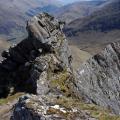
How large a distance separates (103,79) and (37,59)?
651 cm

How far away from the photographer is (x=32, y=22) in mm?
44906

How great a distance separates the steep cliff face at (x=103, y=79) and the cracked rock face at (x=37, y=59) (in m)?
1.93

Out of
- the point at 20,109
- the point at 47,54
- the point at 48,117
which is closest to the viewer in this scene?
the point at 48,117

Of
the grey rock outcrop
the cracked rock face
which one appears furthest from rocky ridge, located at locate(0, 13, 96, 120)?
the grey rock outcrop

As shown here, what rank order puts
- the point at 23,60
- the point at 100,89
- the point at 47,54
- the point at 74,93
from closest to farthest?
1. the point at 74,93
2. the point at 100,89
3. the point at 47,54
4. the point at 23,60

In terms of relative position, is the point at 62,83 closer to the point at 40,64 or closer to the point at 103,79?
the point at 40,64

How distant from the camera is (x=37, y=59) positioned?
38.8 m

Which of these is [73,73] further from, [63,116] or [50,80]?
[63,116]

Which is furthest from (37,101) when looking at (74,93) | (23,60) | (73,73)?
(23,60)

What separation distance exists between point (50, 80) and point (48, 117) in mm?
20475

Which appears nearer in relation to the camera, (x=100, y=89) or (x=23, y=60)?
(x=100, y=89)

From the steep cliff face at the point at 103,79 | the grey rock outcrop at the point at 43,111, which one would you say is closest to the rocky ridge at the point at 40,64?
the steep cliff face at the point at 103,79

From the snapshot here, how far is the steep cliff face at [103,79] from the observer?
35500mm

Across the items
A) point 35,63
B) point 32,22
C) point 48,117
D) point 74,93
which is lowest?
point 48,117
